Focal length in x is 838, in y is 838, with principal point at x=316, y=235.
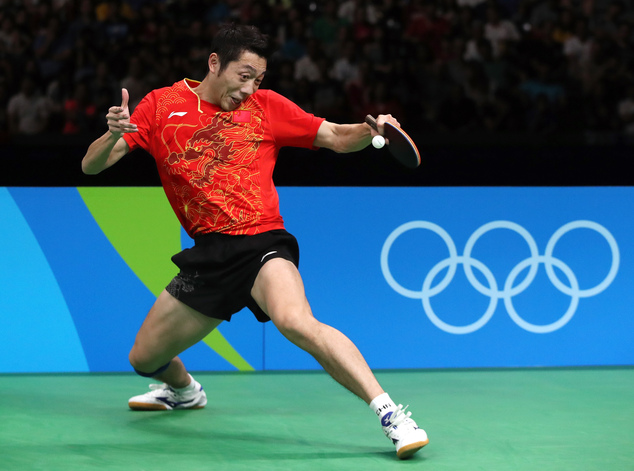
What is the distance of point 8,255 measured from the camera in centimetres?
477

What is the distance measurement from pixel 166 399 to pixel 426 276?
1728 mm

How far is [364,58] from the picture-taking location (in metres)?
8.67

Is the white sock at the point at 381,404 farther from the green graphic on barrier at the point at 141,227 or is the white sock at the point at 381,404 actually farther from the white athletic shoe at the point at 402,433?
the green graphic on barrier at the point at 141,227

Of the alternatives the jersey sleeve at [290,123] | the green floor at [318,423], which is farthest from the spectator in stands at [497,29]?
the jersey sleeve at [290,123]

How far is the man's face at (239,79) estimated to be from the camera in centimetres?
350

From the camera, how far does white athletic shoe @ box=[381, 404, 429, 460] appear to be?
9.94 feet

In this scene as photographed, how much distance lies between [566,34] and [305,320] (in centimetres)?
696

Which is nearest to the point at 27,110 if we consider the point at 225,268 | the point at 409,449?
the point at 225,268

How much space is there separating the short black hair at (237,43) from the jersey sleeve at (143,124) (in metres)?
0.36

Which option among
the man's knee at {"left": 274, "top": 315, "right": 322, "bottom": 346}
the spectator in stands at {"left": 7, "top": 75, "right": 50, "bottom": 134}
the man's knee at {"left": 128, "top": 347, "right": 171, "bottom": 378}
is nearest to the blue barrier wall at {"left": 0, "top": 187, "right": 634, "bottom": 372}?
the man's knee at {"left": 128, "top": 347, "right": 171, "bottom": 378}

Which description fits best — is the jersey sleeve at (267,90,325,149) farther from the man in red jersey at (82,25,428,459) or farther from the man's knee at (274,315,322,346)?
the man's knee at (274,315,322,346)

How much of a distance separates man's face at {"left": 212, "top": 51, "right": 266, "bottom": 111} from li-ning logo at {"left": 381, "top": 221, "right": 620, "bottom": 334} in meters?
1.67

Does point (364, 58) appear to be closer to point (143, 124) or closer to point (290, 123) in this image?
point (290, 123)

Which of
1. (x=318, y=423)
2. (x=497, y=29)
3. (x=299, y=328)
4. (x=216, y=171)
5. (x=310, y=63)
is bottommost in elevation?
(x=318, y=423)
